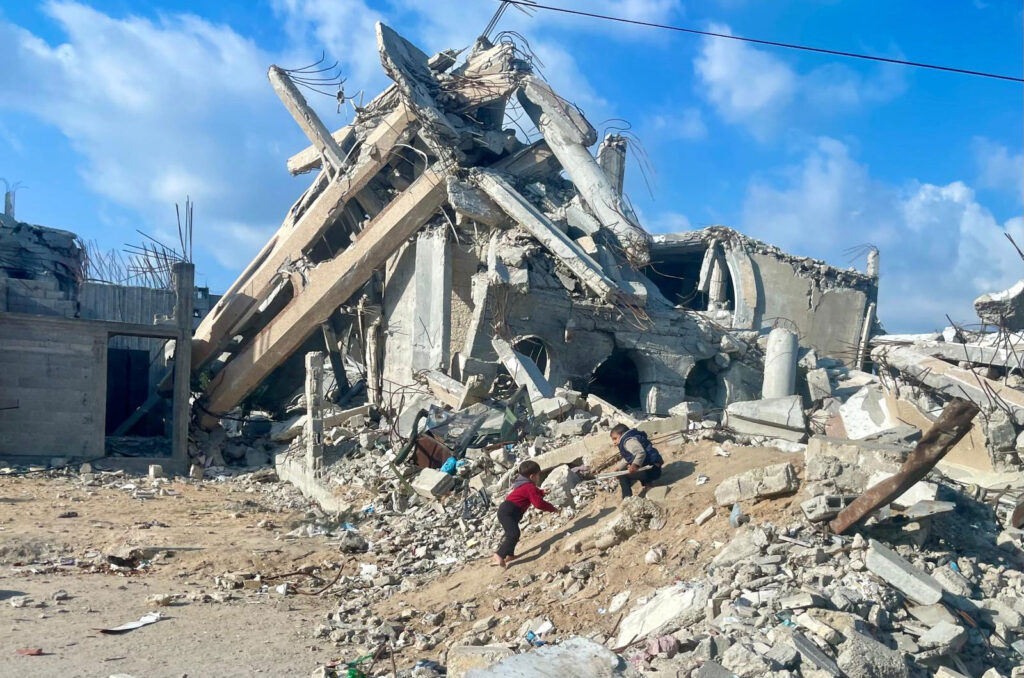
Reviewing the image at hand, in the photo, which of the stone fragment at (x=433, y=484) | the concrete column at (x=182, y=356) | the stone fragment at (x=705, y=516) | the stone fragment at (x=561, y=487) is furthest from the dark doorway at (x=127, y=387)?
the stone fragment at (x=705, y=516)

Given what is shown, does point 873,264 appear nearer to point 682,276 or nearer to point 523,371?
point 682,276

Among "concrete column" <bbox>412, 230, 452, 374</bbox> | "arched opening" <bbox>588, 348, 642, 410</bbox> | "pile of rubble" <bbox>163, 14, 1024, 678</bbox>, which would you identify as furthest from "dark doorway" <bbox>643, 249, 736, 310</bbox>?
"concrete column" <bbox>412, 230, 452, 374</bbox>

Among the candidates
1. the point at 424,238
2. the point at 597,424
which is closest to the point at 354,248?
the point at 424,238

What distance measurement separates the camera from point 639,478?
7.21m

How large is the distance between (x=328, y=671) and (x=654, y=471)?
317 cm

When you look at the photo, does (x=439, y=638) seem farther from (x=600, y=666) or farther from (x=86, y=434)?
(x=86, y=434)

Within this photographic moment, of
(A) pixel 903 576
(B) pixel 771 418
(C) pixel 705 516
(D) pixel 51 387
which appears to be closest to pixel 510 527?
(C) pixel 705 516

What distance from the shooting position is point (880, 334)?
20.9 meters

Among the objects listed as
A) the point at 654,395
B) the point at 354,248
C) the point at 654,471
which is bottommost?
the point at 654,471

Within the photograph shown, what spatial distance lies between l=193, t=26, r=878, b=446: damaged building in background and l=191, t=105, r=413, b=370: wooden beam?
0.09ft

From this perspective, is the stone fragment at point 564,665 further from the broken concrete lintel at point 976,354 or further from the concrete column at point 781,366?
the concrete column at point 781,366

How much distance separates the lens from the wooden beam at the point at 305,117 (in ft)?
57.3

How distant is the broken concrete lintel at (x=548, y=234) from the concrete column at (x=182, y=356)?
549 cm

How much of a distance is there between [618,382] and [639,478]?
11244 mm
